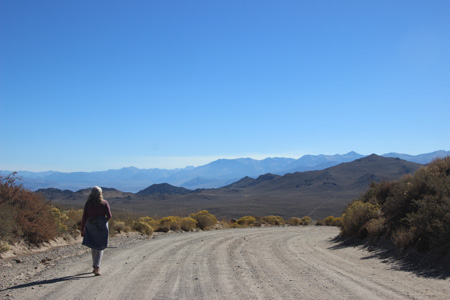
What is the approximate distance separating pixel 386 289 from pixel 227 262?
457 centimetres

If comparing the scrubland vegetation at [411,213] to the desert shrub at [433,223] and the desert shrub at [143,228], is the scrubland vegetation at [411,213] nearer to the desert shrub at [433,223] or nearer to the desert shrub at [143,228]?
the desert shrub at [433,223]

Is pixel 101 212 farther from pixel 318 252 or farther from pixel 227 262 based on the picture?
pixel 318 252

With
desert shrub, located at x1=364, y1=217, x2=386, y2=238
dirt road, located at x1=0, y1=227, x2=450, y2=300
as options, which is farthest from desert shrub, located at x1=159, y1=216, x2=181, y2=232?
desert shrub, located at x1=364, y1=217, x2=386, y2=238

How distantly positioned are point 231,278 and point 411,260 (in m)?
5.15

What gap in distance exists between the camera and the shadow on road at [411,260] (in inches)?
339

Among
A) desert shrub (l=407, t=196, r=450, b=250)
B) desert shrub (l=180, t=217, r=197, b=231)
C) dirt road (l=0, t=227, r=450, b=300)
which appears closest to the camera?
dirt road (l=0, t=227, r=450, b=300)

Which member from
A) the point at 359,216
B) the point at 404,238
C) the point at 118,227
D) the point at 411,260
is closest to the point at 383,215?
the point at 359,216

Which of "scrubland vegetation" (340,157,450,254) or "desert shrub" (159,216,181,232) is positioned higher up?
"scrubland vegetation" (340,157,450,254)

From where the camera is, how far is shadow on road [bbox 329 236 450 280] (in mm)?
8602

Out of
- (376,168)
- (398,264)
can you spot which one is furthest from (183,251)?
(376,168)

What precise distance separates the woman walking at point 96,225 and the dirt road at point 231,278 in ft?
2.26

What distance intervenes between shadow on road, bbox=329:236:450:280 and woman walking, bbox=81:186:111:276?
741 cm

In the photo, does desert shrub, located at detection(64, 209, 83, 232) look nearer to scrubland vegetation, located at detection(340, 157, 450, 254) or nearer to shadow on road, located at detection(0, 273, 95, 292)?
shadow on road, located at detection(0, 273, 95, 292)

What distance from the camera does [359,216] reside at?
1559cm
